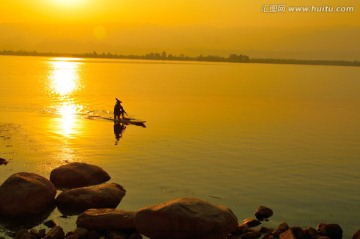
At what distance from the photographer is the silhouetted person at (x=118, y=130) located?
4052 cm

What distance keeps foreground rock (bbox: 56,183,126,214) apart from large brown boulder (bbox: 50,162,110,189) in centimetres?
257

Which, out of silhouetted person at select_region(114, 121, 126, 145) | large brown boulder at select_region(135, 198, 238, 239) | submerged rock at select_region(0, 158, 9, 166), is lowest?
silhouetted person at select_region(114, 121, 126, 145)

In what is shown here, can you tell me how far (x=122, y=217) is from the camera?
18188 mm

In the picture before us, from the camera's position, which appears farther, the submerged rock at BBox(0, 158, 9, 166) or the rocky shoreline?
the submerged rock at BBox(0, 158, 9, 166)

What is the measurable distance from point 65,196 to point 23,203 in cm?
190

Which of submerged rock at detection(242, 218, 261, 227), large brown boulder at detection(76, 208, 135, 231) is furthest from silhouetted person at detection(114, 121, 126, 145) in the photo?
submerged rock at detection(242, 218, 261, 227)

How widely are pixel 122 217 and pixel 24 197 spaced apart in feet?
16.5

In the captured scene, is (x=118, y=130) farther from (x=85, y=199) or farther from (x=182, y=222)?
(x=182, y=222)

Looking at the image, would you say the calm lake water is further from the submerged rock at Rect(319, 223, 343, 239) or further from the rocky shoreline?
the submerged rock at Rect(319, 223, 343, 239)

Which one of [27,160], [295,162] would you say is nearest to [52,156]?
[27,160]

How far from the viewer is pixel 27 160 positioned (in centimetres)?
3017

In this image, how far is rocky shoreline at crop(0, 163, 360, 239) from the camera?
54.5 ft

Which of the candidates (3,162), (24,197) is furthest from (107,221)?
(3,162)

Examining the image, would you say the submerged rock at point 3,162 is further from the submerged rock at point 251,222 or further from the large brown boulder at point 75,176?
the submerged rock at point 251,222
